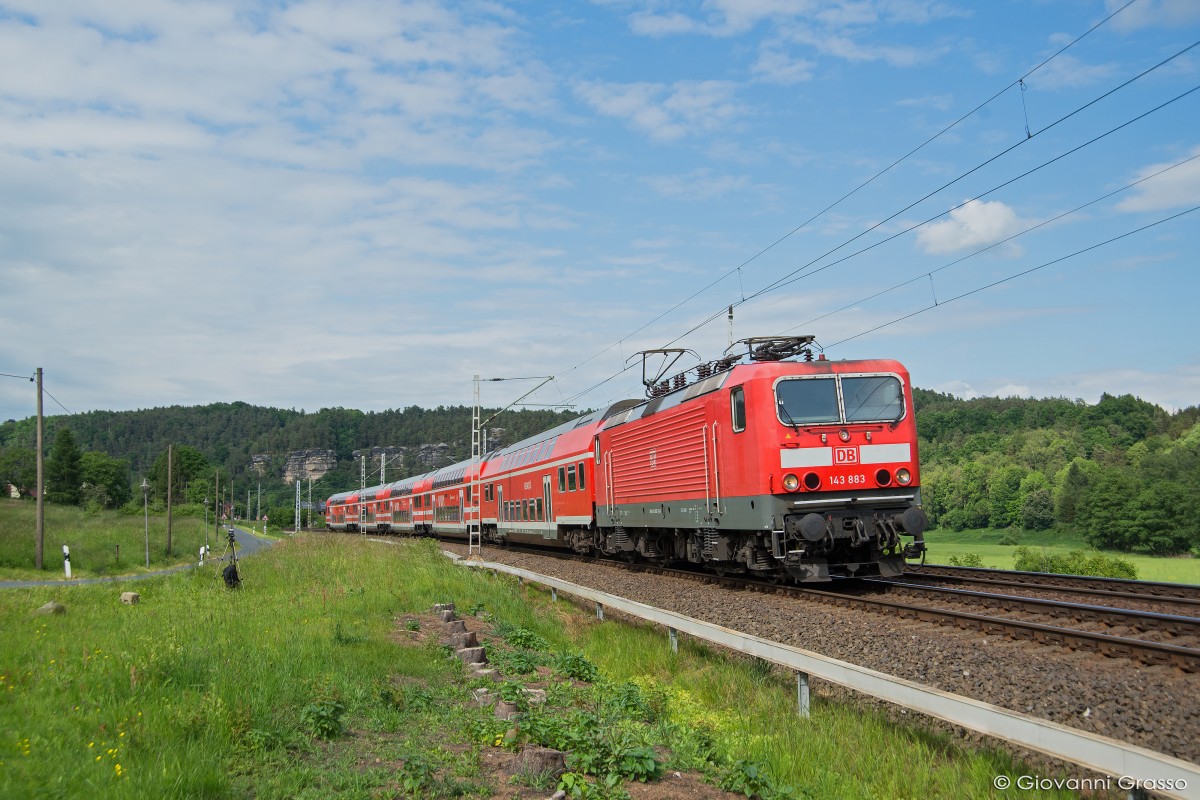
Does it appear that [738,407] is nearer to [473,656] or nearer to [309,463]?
[473,656]

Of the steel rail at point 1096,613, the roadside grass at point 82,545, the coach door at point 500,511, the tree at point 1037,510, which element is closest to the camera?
the steel rail at point 1096,613

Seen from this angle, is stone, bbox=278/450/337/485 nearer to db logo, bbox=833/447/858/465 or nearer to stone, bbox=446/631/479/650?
db logo, bbox=833/447/858/465

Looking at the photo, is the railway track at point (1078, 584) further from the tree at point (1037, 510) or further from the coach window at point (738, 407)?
the tree at point (1037, 510)

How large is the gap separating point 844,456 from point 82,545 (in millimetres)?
43270

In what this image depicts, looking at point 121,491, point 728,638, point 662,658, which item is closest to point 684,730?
point 728,638

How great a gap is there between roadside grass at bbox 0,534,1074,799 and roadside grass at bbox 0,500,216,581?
27403 mm

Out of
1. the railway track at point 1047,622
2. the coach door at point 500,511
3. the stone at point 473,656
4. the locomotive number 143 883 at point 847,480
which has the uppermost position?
the locomotive number 143 883 at point 847,480

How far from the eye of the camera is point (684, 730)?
24.8ft

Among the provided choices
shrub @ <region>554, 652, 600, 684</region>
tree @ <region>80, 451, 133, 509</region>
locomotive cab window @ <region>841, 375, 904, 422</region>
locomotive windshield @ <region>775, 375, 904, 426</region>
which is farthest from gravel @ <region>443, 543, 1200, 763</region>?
tree @ <region>80, 451, 133, 509</region>

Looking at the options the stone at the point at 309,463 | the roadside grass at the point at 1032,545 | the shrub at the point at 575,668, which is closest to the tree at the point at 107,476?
the stone at the point at 309,463

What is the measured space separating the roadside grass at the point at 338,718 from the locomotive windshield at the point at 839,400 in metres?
4.50

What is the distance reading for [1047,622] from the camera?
10.8m

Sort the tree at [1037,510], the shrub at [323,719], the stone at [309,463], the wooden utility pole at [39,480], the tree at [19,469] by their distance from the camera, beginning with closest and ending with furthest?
the shrub at [323,719], the tree at [1037,510], the wooden utility pole at [39,480], the tree at [19,469], the stone at [309,463]

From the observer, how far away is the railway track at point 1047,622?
8547mm
